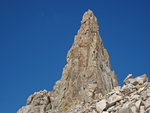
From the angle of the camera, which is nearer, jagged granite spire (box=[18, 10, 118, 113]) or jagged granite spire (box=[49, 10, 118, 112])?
jagged granite spire (box=[49, 10, 118, 112])

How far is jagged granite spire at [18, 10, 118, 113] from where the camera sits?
4819cm

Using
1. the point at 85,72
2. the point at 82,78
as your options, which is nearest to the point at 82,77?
the point at 82,78

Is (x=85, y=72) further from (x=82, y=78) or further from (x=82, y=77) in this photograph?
(x=82, y=78)

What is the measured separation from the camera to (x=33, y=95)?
60.2m

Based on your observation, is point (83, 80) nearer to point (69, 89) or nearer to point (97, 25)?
point (69, 89)

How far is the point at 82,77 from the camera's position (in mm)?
51375

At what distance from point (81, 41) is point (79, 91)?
15.4 metres

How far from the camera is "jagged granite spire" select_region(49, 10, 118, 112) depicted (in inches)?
1880

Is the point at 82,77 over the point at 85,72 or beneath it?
beneath

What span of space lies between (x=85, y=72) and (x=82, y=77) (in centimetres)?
150

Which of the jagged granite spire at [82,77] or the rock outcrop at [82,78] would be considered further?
the jagged granite spire at [82,77]

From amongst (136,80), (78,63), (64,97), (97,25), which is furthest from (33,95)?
(136,80)

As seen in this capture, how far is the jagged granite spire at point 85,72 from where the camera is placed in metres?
47.8

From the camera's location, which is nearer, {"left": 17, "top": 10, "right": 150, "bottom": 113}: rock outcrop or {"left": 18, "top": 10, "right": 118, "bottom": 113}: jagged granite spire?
{"left": 17, "top": 10, "right": 150, "bottom": 113}: rock outcrop
